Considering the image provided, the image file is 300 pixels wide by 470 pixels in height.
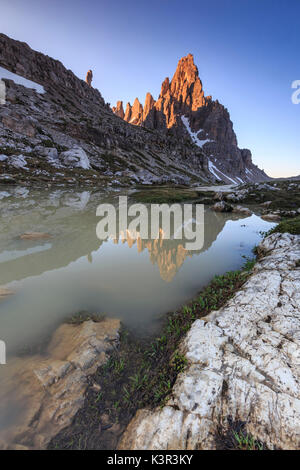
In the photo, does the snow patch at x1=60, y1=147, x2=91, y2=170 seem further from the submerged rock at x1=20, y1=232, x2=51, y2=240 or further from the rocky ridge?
the submerged rock at x1=20, y1=232, x2=51, y2=240

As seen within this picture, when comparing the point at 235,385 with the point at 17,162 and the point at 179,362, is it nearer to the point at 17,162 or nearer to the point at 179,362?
the point at 179,362

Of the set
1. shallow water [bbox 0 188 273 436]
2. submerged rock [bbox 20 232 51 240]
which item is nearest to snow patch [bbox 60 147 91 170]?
shallow water [bbox 0 188 273 436]

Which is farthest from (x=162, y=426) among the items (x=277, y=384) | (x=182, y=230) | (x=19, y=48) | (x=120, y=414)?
(x=19, y=48)

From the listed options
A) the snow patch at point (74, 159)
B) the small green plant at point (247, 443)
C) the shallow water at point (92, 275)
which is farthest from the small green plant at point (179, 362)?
the snow patch at point (74, 159)

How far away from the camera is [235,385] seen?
142 inches

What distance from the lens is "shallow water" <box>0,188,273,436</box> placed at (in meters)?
6.32

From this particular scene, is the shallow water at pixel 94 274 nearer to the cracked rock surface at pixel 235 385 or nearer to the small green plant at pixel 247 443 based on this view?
the cracked rock surface at pixel 235 385

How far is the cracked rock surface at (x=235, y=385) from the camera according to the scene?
9.93 feet

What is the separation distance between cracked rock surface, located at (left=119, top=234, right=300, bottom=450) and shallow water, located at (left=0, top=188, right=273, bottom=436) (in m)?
2.37

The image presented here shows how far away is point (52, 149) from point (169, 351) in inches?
3322

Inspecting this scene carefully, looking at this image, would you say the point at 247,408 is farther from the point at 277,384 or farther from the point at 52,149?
the point at 52,149

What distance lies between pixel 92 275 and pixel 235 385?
767 centimetres

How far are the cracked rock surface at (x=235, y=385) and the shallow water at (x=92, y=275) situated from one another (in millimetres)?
2367

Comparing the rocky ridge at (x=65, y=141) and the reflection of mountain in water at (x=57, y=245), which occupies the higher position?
the rocky ridge at (x=65, y=141)
